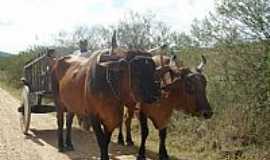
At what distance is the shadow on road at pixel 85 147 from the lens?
10.1m

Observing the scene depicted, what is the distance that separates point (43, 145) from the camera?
446 inches

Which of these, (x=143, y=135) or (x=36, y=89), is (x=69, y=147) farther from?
(x=36, y=89)

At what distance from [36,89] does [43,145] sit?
287cm

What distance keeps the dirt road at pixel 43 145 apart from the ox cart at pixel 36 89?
493 millimetres

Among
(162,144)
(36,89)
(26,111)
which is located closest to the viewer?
(162,144)

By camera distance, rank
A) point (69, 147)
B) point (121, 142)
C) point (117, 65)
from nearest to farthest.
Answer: point (117, 65), point (69, 147), point (121, 142)

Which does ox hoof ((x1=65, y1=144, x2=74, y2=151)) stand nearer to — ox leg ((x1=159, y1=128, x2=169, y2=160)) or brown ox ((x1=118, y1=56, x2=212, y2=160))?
brown ox ((x1=118, y1=56, x2=212, y2=160))

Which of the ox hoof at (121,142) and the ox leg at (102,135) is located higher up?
the ox leg at (102,135)

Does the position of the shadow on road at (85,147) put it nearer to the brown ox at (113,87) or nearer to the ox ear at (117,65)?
the brown ox at (113,87)

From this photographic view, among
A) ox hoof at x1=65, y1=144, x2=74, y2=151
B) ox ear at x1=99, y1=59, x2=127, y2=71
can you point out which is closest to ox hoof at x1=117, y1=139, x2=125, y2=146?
ox hoof at x1=65, y1=144, x2=74, y2=151

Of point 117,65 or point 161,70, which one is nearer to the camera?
point 117,65

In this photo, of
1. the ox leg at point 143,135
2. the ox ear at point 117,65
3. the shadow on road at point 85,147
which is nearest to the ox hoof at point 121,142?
the shadow on road at point 85,147

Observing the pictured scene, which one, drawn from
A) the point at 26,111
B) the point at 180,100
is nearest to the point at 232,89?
the point at 180,100

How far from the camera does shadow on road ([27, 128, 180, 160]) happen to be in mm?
10117
